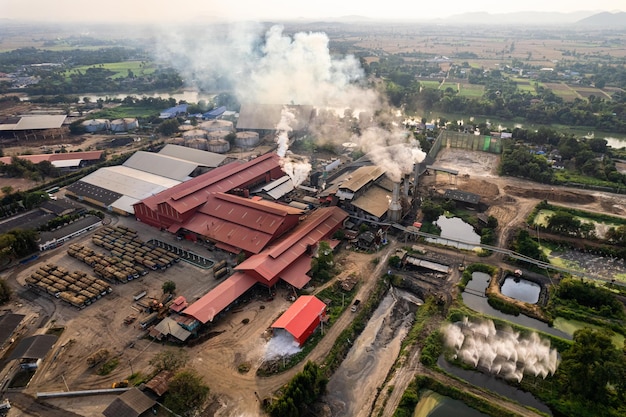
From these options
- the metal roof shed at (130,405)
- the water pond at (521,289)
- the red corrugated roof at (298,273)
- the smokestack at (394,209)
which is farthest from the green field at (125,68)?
the water pond at (521,289)

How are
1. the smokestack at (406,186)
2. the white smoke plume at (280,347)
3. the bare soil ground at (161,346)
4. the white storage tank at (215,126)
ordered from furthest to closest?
the white storage tank at (215,126)
the smokestack at (406,186)
the white smoke plume at (280,347)
the bare soil ground at (161,346)

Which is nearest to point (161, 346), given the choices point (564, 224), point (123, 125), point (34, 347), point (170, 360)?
point (170, 360)

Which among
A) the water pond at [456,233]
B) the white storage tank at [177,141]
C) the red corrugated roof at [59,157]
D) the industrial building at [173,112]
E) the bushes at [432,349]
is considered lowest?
the bushes at [432,349]

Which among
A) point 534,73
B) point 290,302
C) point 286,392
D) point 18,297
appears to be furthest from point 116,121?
point 534,73

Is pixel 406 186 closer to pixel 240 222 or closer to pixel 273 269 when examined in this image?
pixel 240 222

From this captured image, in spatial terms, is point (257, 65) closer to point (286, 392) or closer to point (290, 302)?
point (290, 302)

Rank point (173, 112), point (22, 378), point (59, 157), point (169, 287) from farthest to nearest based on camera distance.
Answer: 1. point (173, 112)
2. point (59, 157)
3. point (169, 287)
4. point (22, 378)

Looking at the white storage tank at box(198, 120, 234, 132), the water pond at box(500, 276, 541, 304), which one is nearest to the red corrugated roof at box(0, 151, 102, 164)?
the white storage tank at box(198, 120, 234, 132)

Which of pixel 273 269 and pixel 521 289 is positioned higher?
pixel 273 269

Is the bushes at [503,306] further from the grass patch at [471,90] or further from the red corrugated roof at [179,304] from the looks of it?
the grass patch at [471,90]
